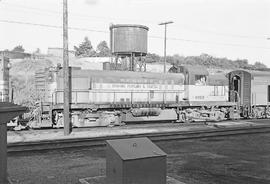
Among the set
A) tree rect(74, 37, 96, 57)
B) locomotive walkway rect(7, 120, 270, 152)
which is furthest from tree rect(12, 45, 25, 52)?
locomotive walkway rect(7, 120, 270, 152)

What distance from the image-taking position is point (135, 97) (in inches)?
722

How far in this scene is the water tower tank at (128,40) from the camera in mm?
24141

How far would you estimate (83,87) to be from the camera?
16828mm

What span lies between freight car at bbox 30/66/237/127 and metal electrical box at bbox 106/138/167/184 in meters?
11.8

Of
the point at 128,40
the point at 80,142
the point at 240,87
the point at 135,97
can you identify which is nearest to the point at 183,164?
the point at 80,142

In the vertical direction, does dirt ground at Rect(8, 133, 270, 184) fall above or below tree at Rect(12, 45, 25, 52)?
below

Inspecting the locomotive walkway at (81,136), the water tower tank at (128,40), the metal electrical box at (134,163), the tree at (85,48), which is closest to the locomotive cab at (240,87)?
the locomotive walkway at (81,136)

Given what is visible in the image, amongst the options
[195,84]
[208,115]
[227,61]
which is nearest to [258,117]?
[208,115]

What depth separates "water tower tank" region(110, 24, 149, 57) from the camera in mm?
24141

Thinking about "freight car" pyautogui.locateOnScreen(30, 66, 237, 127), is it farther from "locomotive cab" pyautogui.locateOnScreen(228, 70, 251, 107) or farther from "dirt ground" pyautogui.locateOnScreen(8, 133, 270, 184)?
"dirt ground" pyautogui.locateOnScreen(8, 133, 270, 184)

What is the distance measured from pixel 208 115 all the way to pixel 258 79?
6179 mm

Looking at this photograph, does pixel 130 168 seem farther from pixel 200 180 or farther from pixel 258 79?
pixel 258 79

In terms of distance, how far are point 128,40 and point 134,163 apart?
20570 millimetres

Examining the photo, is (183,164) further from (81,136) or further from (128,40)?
(128,40)
